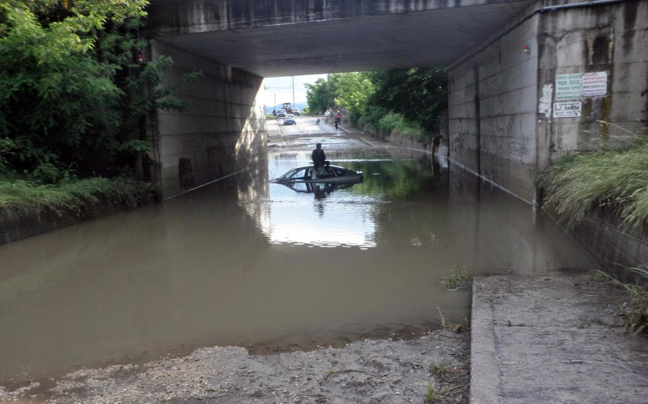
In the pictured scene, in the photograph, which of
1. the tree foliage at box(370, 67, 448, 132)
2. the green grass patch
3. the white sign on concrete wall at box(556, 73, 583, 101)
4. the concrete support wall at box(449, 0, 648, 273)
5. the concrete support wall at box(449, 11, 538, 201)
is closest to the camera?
the green grass patch

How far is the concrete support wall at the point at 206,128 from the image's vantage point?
1658 centimetres

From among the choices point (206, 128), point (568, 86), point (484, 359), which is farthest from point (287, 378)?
point (206, 128)

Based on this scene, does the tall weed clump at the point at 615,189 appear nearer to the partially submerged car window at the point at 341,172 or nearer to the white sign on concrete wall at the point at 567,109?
the white sign on concrete wall at the point at 567,109

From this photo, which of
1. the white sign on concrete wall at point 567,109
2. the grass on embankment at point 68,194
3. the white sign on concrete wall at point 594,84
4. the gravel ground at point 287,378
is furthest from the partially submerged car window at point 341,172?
the gravel ground at point 287,378

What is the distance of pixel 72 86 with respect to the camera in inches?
478

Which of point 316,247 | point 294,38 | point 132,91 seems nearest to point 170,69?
point 132,91

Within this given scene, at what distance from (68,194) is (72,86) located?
2.54 meters

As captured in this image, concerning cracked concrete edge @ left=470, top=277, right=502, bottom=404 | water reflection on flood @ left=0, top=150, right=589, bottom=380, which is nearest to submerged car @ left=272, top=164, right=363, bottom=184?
water reflection on flood @ left=0, top=150, right=589, bottom=380

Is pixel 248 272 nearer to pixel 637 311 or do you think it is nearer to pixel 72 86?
pixel 637 311

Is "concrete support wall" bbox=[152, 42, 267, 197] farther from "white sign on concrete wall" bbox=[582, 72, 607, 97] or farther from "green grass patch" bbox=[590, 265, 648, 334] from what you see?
"green grass patch" bbox=[590, 265, 648, 334]

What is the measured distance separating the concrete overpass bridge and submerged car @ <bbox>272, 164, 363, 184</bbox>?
3.65 meters

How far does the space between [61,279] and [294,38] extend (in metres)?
11.1

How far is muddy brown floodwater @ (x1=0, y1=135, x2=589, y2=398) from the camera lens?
18.3ft

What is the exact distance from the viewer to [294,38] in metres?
16.5
